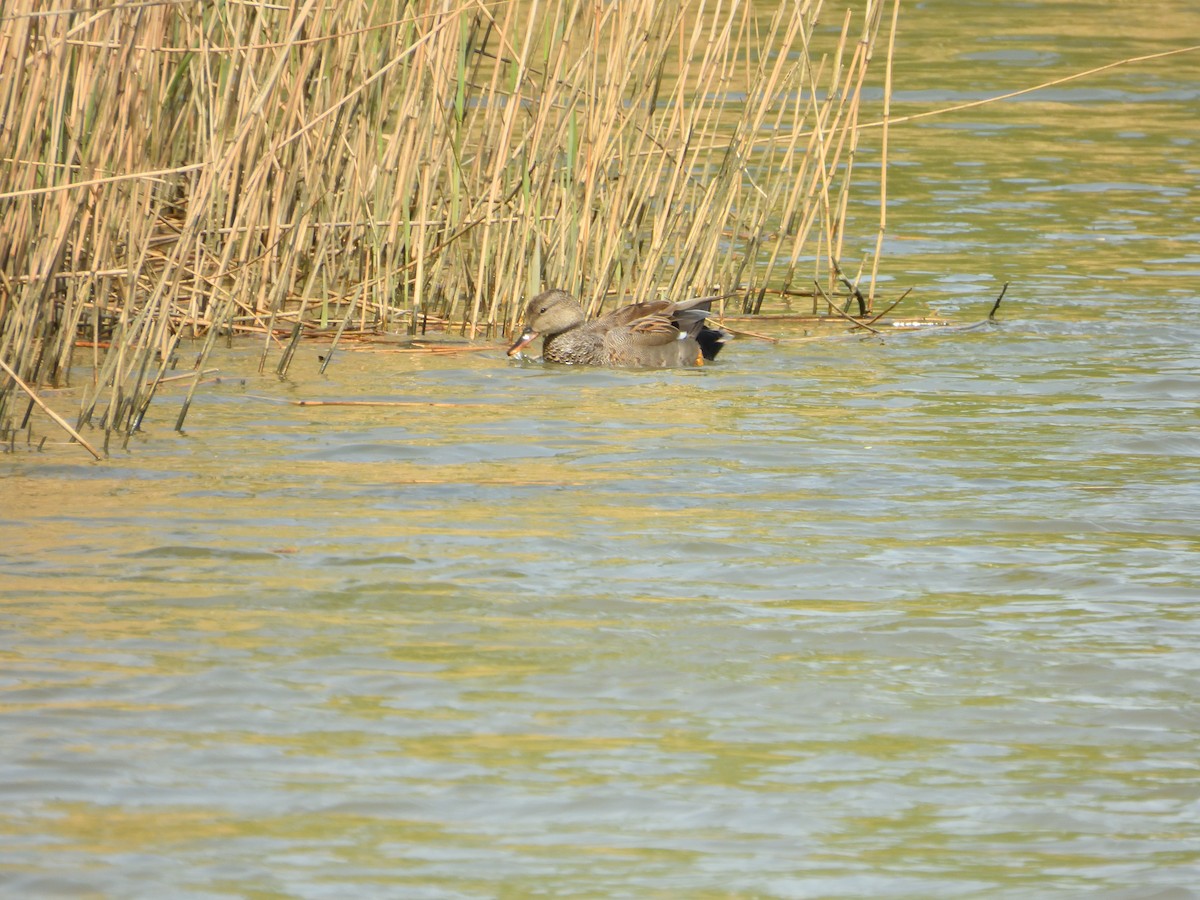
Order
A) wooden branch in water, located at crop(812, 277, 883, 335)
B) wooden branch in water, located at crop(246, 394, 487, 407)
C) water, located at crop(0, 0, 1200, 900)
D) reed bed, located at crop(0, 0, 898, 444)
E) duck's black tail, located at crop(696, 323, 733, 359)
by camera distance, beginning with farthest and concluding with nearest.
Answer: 1. wooden branch in water, located at crop(812, 277, 883, 335)
2. duck's black tail, located at crop(696, 323, 733, 359)
3. wooden branch in water, located at crop(246, 394, 487, 407)
4. reed bed, located at crop(0, 0, 898, 444)
5. water, located at crop(0, 0, 1200, 900)

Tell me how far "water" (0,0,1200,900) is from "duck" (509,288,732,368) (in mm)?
161

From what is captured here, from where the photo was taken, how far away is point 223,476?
6582 millimetres

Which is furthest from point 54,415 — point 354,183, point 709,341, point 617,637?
point 709,341

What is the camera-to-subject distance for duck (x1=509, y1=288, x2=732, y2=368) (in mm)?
8898

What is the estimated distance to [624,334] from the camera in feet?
29.7

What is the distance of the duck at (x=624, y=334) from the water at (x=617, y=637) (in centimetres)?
16

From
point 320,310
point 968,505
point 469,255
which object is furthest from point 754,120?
point 968,505

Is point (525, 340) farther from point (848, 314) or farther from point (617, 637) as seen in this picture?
point (617, 637)

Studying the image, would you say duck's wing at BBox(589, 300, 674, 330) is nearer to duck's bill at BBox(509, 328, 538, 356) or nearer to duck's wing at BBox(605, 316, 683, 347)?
duck's wing at BBox(605, 316, 683, 347)

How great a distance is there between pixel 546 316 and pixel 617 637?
13.5 feet

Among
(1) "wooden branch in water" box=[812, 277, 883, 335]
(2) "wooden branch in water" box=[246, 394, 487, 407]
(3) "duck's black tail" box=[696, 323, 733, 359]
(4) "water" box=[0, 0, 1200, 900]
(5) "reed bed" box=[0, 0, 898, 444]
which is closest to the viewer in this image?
(4) "water" box=[0, 0, 1200, 900]

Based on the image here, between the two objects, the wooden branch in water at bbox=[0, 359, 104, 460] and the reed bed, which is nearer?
the wooden branch in water at bbox=[0, 359, 104, 460]

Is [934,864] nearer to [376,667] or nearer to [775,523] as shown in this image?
[376,667]

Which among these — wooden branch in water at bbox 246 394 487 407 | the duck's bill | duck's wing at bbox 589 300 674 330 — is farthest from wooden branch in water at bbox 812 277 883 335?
wooden branch in water at bbox 246 394 487 407
